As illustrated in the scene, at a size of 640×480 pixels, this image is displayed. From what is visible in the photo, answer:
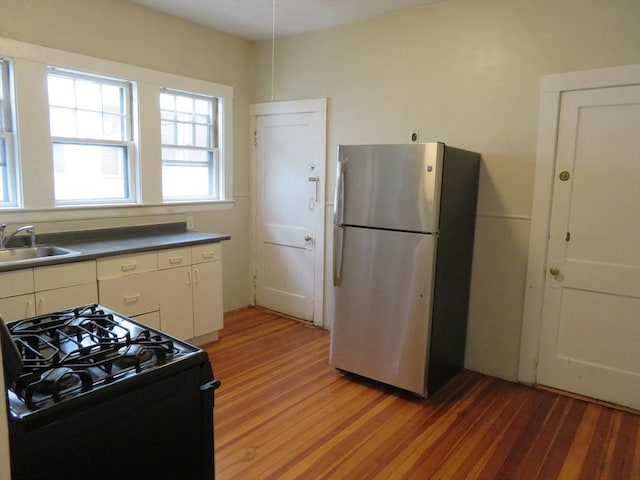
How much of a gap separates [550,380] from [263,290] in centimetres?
272

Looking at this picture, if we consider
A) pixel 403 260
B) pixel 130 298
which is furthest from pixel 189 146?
pixel 403 260

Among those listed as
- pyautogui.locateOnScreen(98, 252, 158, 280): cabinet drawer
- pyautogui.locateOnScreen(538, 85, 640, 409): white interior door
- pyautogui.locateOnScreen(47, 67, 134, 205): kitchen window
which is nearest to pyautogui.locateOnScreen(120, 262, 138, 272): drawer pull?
pyautogui.locateOnScreen(98, 252, 158, 280): cabinet drawer

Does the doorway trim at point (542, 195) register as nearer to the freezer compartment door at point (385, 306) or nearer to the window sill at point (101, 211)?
the freezer compartment door at point (385, 306)

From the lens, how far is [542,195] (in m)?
2.93

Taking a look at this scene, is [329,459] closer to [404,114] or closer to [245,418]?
[245,418]

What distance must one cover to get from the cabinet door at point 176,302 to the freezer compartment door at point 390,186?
50.8 inches

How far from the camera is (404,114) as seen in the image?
137 inches

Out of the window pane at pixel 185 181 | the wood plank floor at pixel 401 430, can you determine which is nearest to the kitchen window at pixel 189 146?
the window pane at pixel 185 181

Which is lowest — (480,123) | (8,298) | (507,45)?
(8,298)

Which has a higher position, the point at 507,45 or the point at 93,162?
the point at 507,45

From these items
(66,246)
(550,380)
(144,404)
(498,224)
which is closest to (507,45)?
(498,224)

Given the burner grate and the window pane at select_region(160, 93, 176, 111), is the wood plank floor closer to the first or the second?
the burner grate

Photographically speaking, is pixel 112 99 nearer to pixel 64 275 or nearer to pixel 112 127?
pixel 112 127

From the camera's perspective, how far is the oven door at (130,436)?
0.92 meters
